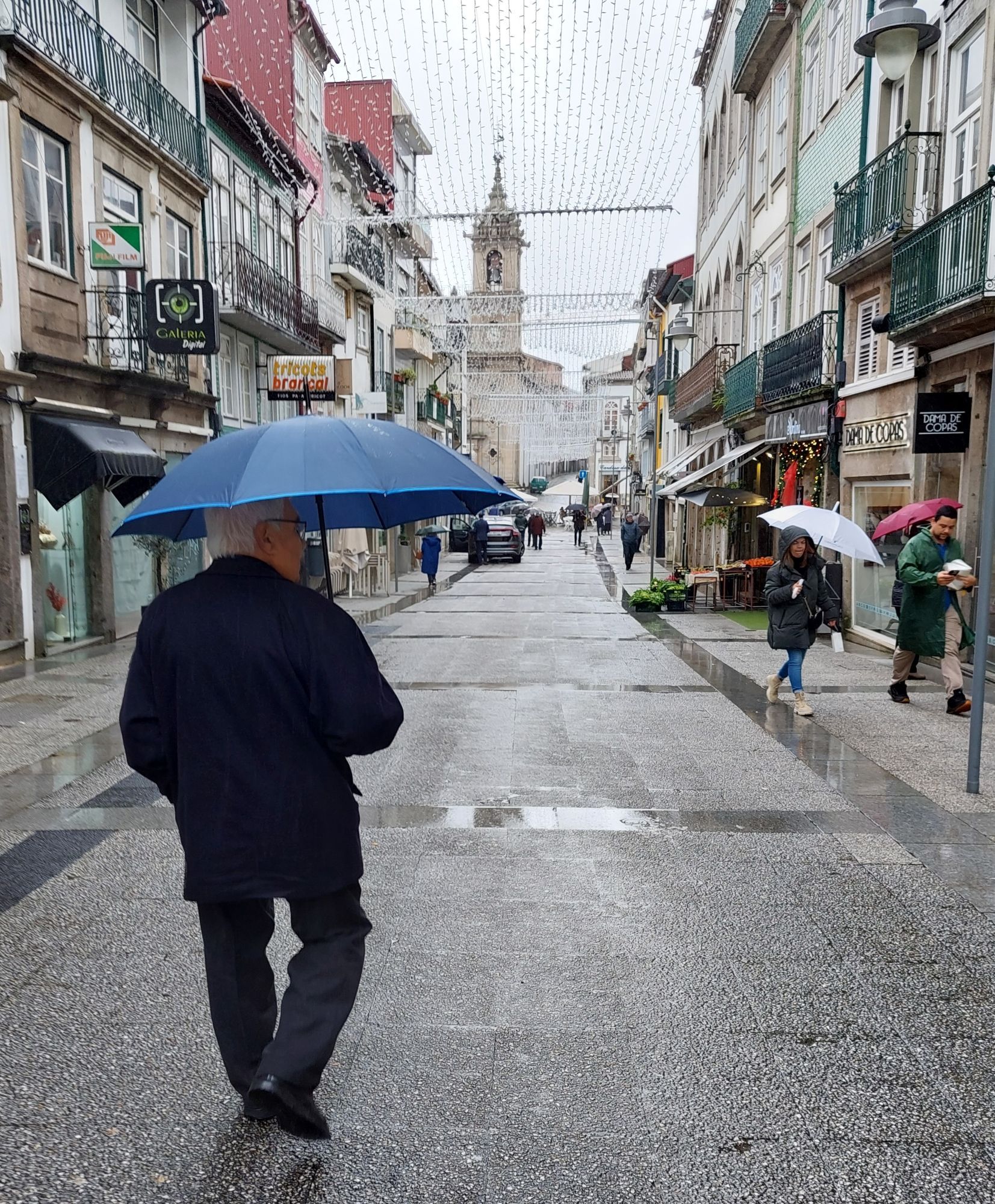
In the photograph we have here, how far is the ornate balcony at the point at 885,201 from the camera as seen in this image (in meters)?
12.7

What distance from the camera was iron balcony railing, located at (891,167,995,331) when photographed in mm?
10180

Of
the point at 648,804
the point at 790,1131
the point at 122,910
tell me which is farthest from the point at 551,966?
the point at 648,804

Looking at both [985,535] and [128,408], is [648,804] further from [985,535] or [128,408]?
[128,408]

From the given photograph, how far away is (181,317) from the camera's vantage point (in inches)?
577

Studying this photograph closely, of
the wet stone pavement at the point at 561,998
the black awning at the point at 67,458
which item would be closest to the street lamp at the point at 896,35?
the wet stone pavement at the point at 561,998

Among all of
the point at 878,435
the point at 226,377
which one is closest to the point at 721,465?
the point at 878,435

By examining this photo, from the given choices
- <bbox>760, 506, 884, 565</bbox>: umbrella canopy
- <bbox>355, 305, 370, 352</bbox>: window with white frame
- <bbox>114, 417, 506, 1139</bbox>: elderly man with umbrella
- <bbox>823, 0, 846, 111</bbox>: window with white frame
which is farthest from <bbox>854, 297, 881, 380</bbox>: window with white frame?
<bbox>355, 305, 370, 352</bbox>: window with white frame

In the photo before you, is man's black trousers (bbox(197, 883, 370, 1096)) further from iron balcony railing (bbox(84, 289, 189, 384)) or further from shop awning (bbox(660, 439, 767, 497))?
shop awning (bbox(660, 439, 767, 497))

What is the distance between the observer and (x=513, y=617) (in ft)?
58.7

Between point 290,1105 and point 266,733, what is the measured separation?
102 cm

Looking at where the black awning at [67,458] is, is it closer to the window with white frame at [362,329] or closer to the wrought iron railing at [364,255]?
the wrought iron railing at [364,255]

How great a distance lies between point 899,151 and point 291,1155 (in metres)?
13.6

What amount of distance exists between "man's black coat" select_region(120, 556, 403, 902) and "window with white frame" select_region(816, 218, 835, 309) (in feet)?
51.2

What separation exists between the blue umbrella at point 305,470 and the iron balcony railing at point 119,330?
39.6ft
